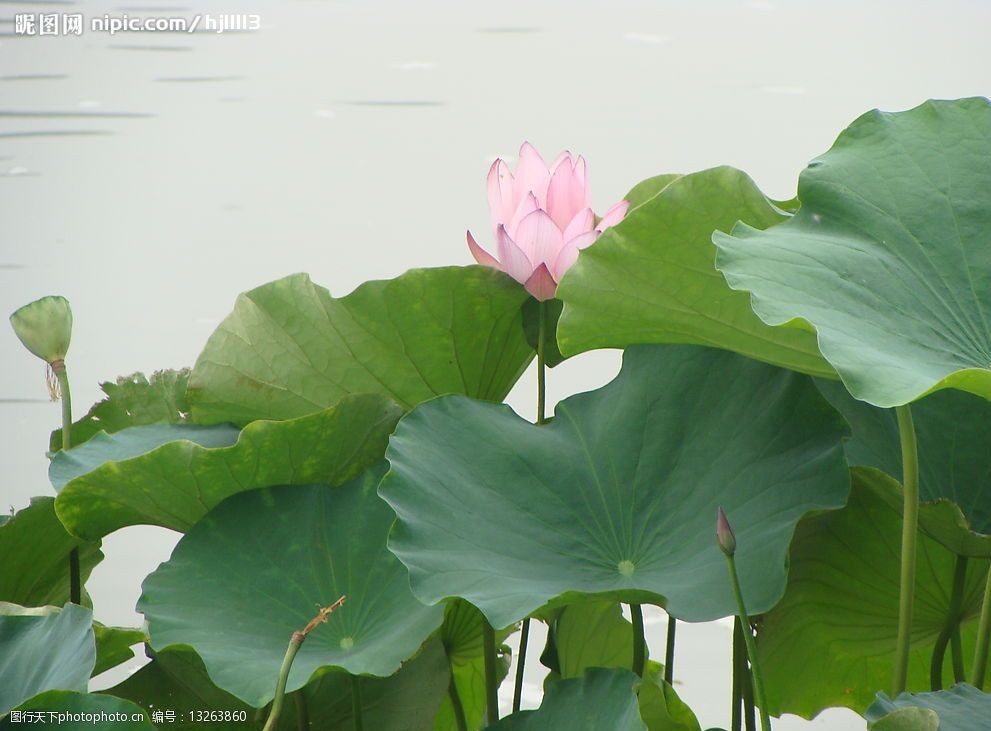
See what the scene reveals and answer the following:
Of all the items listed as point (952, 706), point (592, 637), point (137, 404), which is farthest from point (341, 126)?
point (952, 706)

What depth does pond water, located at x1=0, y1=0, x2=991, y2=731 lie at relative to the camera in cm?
204

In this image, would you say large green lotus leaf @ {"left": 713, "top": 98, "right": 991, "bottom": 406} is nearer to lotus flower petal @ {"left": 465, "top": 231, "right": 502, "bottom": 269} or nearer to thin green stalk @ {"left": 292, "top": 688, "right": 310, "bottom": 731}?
lotus flower petal @ {"left": 465, "top": 231, "right": 502, "bottom": 269}

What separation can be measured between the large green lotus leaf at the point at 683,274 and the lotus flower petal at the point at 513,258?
64 mm

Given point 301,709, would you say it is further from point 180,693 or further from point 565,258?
point 565,258

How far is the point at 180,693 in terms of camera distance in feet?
1.69

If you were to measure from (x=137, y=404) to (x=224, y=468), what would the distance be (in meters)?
0.17

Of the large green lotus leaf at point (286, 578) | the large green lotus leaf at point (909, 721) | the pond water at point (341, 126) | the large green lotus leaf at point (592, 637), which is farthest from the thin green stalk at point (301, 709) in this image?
the pond water at point (341, 126)

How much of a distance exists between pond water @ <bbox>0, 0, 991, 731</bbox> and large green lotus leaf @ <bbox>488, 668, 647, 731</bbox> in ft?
3.92

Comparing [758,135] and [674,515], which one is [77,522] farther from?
[758,135]

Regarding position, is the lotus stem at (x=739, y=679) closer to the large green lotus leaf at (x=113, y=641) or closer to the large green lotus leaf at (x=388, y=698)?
the large green lotus leaf at (x=388, y=698)

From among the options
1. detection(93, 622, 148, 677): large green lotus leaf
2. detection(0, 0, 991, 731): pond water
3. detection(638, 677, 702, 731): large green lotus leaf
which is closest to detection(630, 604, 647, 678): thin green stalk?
detection(638, 677, 702, 731): large green lotus leaf

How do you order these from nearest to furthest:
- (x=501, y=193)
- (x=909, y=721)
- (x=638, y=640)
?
(x=909, y=721) → (x=638, y=640) → (x=501, y=193)

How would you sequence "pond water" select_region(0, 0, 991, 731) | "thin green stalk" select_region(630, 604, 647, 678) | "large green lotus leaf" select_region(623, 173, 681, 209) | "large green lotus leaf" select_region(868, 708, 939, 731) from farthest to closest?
"pond water" select_region(0, 0, 991, 731) < "large green lotus leaf" select_region(623, 173, 681, 209) < "thin green stalk" select_region(630, 604, 647, 678) < "large green lotus leaf" select_region(868, 708, 939, 731)

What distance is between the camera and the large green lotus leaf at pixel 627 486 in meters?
0.41
